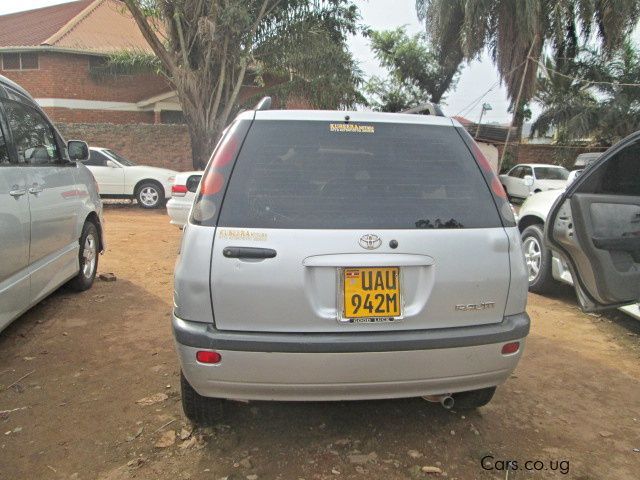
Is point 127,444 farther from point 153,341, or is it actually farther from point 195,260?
point 153,341

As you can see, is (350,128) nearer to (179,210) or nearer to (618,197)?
(618,197)

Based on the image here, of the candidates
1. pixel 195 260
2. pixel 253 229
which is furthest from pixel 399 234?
pixel 195 260

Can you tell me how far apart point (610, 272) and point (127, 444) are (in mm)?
3131

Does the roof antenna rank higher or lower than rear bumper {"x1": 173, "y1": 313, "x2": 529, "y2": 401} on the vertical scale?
higher

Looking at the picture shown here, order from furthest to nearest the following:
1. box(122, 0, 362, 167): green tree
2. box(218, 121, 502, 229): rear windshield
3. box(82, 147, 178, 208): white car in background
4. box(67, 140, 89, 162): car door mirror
Result: box(122, 0, 362, 167): green tree < box(82, 147, 178, 208): white car in background < box(67, 140, 89, 162): car door mirror < box(218, 121, 502, 229): rear windshield

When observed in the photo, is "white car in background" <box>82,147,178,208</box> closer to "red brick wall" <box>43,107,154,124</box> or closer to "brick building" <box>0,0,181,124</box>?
"red brick wall" <box>43,107,154,124</box>

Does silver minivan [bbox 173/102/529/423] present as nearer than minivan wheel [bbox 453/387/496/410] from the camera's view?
Yes

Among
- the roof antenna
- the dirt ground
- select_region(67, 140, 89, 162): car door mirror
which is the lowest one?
the dirt ground

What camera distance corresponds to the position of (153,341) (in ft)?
13.3

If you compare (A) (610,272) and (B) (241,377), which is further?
(A) (610,272)

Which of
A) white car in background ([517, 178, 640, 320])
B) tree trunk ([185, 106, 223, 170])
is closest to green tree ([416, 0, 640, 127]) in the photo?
tree trunk ([185, 106, 223, 170])

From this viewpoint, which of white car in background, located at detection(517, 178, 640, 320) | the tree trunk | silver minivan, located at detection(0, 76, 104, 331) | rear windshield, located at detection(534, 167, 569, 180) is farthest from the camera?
rear windshield, located at detection(534, 167, 569, 180)

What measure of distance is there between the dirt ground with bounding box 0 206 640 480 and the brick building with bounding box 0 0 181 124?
17891 millimetres

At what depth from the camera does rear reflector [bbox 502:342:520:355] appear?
2.44 meters
